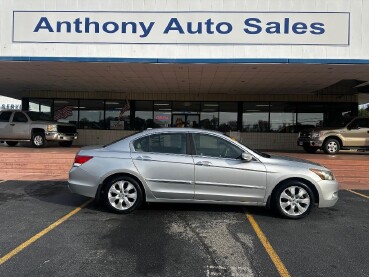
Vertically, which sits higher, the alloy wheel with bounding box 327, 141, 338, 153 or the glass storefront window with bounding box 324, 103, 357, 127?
the glass storefront window with bounding box 324, 103, 357, 127

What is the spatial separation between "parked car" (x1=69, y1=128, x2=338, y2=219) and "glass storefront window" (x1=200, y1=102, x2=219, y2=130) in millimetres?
13208

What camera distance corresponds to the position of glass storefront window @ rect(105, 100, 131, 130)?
1948 cm

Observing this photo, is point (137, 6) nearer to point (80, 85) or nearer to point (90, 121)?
point (80, 85)

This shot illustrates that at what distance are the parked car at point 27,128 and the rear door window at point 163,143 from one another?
34.3 ft

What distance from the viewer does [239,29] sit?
10.6m

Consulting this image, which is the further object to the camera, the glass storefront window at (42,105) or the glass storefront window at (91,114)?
the glass storefront window at (42,105)

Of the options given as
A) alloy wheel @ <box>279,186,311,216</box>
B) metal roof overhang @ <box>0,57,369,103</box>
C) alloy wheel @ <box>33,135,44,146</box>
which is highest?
metal roof overhang @ <box>0,57,369,103</box>

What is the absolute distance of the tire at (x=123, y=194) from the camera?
233 inches

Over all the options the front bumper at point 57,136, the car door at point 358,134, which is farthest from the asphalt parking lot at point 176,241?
the front bumper at point 57,136

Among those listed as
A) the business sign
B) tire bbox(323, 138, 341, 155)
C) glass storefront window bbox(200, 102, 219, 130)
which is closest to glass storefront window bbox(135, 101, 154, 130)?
glass storefront window bbox(200, 102, 219, 130)

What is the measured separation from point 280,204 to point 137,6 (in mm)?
8034

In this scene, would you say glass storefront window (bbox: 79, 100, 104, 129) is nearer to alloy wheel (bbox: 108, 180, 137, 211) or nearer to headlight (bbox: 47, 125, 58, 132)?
headlight (bbox: 47, 125, 58, 132)

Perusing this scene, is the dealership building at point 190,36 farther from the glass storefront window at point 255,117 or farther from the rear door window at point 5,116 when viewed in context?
the glass storefront window at point 255,117

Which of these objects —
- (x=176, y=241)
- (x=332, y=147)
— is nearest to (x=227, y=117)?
(x=332, y=147)
